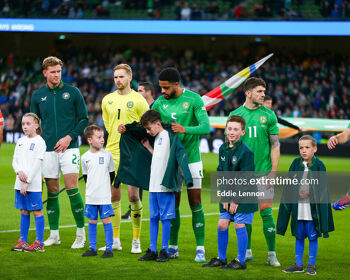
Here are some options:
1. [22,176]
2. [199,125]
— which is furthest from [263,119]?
[22,176]

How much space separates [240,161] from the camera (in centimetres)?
676

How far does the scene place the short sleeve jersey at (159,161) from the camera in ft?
23.5

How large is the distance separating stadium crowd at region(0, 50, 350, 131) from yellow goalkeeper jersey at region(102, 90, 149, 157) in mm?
17948

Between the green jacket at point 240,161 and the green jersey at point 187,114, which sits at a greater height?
the green jersey at point 187,114

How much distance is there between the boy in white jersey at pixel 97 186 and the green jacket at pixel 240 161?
1451mm

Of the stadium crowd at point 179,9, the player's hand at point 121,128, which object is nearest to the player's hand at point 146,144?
the player's hand at point 121,128

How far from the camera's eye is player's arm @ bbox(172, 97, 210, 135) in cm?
695

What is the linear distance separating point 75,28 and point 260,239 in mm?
23353

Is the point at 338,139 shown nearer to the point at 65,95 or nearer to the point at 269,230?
the point at 269,230

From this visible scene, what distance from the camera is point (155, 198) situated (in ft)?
23.6

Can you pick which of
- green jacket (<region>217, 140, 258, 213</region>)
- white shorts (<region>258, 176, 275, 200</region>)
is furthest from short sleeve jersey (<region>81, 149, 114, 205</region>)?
white shorts (<region>258, 176, 275, 200</region>)

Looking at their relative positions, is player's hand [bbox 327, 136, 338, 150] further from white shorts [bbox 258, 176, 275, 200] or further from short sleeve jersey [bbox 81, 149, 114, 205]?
short sleeve jersey [bbox 81, 149, 114, 205]

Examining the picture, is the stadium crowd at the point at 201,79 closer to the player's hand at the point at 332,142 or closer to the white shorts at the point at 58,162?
the white shorts at the point at 58,162

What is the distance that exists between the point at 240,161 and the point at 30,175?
244cm
